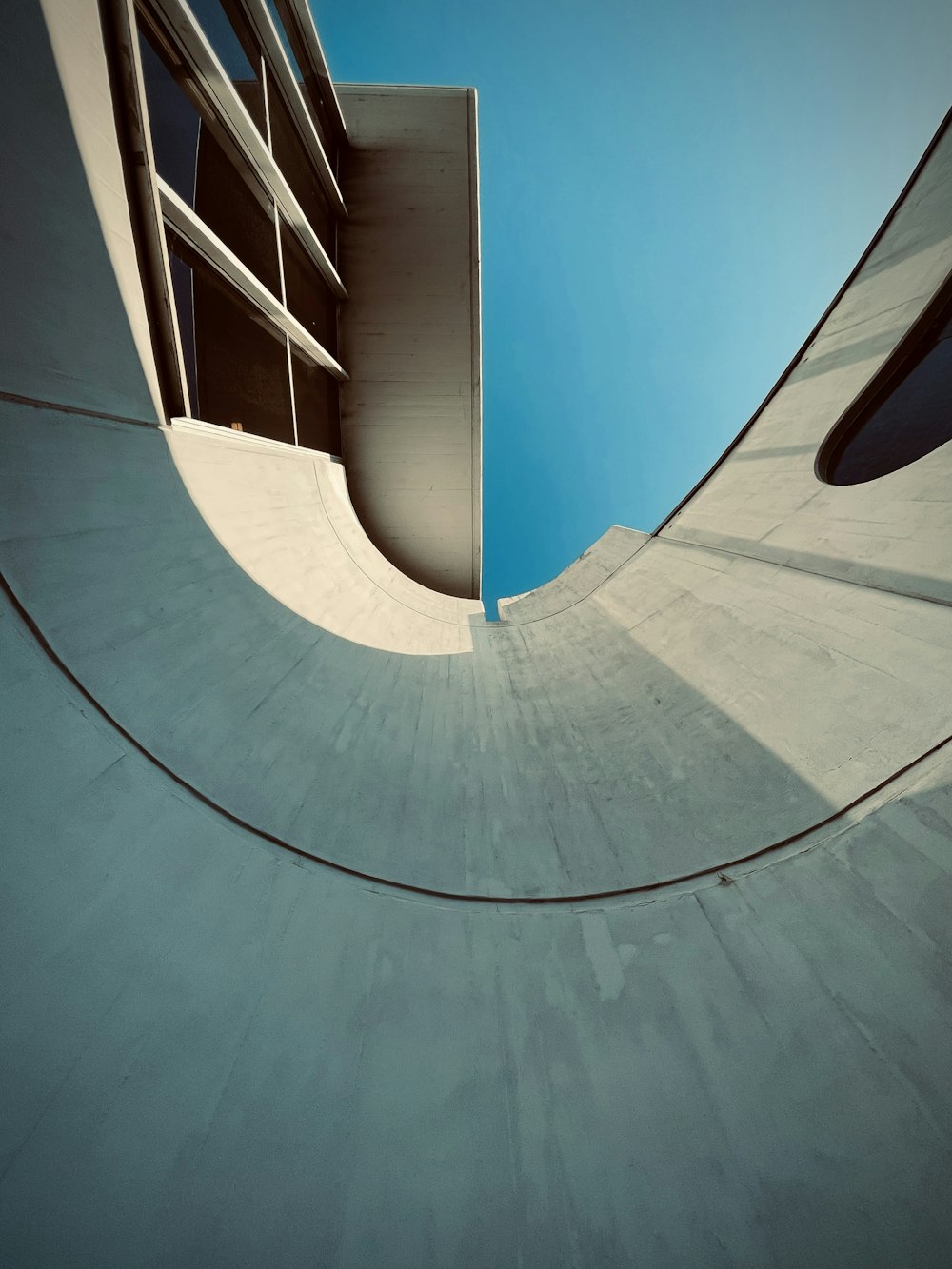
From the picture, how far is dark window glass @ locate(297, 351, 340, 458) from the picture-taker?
773 cm

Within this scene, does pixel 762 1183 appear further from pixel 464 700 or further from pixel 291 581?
pixel 291 581

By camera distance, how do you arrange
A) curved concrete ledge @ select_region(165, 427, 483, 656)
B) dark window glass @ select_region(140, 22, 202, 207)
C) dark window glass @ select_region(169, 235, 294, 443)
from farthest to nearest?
1. dark window glass @ select_region(169, 235, 294, 443)
2. curved concrete ledge @ select_region(165, 427, 483, 656)
3. dark window glass @ select_region(140, 22, 202, 207)

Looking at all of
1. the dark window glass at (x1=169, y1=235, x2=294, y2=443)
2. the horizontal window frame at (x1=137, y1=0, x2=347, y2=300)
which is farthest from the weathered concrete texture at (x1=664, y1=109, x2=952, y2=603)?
the horizontal window frame at (x1=137, y1=0, x2=347, y2=300)

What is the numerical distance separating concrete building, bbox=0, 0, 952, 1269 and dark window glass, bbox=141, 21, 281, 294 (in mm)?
59

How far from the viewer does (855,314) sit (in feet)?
24.1

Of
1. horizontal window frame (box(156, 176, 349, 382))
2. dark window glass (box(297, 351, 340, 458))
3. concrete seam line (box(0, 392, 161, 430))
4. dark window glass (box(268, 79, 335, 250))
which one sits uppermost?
dark window glass (box(268, 79, 335, 250))

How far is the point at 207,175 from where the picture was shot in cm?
485

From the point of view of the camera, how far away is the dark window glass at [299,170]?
6.33 metres

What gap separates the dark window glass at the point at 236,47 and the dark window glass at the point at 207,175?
68 centimetres

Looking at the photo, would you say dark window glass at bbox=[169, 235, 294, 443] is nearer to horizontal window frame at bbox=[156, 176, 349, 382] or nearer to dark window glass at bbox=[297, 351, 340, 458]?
horizontal window frame at bbox=[156, 176, 349, 382]

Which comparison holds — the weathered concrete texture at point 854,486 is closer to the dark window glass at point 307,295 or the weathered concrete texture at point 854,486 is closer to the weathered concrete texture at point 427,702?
the weathered concrete texture at point 427,702

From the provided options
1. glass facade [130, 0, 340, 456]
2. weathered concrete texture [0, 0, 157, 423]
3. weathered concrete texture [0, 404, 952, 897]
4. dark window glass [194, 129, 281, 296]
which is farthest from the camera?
dark window glass [194, 129, 281, 296]

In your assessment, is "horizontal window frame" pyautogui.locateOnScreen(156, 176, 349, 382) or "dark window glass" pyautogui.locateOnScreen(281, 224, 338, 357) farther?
"dark window glass" pyautogui.locateOnScreen(281, 224, 338, 357)

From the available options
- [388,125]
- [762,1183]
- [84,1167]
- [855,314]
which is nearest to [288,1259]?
[84,1167]
